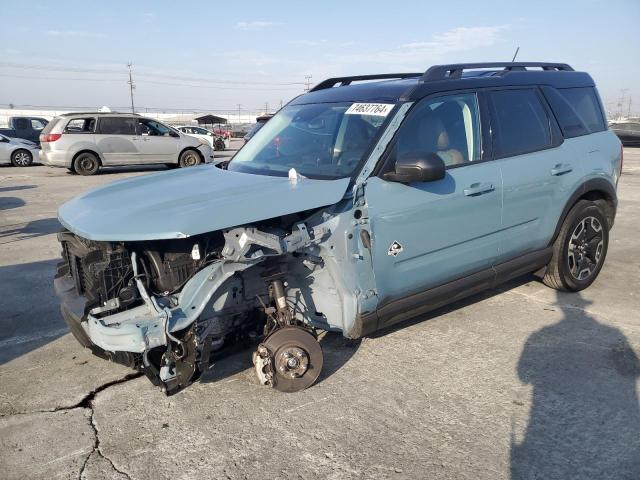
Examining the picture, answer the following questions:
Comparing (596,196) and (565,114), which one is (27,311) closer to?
(565,114)

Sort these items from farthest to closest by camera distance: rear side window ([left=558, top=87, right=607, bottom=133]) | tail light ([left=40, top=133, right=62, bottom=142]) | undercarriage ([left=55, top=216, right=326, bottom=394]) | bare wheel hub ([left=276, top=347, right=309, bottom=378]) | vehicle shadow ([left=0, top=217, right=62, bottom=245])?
tail light ([left=40, top=133, right=62, bottom=142]), vehicle shadow ([left=0, top=217, right=62, bottom=245]), rear side window ([left=558, top=87, right=607, bottom=133]), bare wheel hub ([left=276, top=347, right=309, bottom=378]), undercarriage ([left=55, top=216, right=326, bottom=394])

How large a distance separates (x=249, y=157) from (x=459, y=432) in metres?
2.56

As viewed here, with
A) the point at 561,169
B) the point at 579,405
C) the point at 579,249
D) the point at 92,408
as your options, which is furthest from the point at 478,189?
the point at 92,408

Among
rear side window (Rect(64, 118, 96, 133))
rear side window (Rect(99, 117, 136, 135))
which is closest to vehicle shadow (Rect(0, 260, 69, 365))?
rear side window (Rect(64, 118, 96, 133))

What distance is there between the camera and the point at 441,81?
12.7 ft

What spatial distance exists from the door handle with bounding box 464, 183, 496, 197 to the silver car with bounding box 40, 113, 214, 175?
1274cm

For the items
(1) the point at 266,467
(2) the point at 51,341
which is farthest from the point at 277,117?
(1) the point at 266,467

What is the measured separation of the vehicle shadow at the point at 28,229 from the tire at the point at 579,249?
6931 millimetres

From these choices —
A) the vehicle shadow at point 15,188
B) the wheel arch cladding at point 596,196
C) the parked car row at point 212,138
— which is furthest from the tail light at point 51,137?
the wheel arch cladding at point 596,196

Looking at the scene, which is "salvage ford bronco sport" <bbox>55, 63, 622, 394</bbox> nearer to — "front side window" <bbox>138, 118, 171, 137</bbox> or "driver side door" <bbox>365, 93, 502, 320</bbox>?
"driver side door" <bbox>365, 93, 502, 320</bbox>

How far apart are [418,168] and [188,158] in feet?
50.0

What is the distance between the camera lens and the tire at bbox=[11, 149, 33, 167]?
1906 centimetres

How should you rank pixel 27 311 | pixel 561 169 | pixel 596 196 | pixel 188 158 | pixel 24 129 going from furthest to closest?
pixel 24 129, pixel 188 158, pixel 596 196, pixel 27 311, pixel 561 169

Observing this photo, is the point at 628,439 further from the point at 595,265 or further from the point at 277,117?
the point at 277,117
